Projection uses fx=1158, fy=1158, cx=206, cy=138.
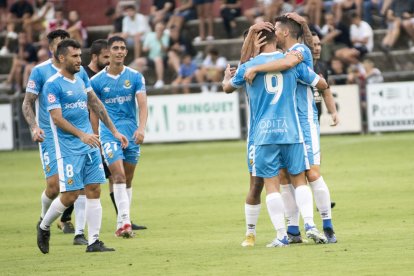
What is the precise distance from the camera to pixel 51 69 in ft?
44.1

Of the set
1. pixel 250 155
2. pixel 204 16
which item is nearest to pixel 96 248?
pixel 250 155

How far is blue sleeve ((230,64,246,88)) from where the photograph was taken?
39.1 feet

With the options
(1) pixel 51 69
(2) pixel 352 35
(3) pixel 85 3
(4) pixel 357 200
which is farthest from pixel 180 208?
(3) pixel 85 3

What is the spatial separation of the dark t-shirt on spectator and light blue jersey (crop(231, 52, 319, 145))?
2617 centimetres

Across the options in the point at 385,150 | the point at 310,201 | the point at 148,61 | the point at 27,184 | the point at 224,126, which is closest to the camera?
the point at 310,201

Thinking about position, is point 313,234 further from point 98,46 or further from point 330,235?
point 98,46

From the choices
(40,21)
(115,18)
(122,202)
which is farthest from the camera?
(40,21)

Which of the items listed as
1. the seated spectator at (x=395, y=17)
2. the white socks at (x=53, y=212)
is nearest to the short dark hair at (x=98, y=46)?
the white socks at (x=53, y=212)

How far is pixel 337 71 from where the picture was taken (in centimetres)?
2917

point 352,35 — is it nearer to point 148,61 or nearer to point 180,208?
point 148,61

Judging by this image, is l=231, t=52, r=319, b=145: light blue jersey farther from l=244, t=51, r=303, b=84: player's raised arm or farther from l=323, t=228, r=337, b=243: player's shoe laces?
l=323, t=228, r=337, b=243: player's shoe laces

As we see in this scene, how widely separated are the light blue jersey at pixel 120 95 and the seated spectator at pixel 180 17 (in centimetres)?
1824

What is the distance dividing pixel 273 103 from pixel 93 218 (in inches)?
94.5

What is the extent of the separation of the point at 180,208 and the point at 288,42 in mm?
5929
